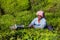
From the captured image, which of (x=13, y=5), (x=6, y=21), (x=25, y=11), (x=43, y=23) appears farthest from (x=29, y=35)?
(x=13, y=5)

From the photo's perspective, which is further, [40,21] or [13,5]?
[13,5]

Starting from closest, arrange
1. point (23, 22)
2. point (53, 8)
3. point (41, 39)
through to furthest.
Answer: point (41, 39), point (23, 22), point (53, 8)

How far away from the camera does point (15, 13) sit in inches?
499

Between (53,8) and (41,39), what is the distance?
A: 517cm

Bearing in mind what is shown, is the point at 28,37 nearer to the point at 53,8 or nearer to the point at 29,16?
the point at 29,16

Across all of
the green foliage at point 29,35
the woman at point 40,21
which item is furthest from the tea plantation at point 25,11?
A: the green foliage at point 29,35

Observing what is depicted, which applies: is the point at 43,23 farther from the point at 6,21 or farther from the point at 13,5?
the point at 13,5

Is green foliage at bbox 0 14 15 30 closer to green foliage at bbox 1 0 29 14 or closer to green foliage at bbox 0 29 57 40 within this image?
green foliage at bbox 1 0 29 14

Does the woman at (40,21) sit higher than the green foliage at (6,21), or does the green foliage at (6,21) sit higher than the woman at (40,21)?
the woman at (40,21)

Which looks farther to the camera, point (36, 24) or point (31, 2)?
point (31, 2)

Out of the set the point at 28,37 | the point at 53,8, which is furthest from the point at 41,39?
the point at 53,8

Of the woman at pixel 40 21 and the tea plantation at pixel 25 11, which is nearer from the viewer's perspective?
the woman at pixel 40 21

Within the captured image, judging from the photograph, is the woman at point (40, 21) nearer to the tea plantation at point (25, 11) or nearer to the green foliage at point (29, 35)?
the tea plantation at point (25, 11)

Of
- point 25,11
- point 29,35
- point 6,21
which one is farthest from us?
point 25,11
